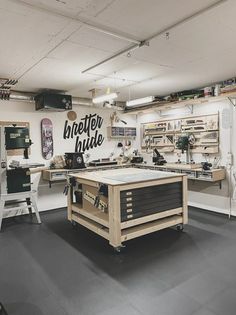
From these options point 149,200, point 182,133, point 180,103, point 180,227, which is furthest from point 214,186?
point 149,200

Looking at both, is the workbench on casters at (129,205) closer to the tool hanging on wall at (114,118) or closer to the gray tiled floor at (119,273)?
the gray tiled floor at (119,273)

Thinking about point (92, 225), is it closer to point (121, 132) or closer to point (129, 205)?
point (129, 205)

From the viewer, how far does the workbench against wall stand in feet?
16.8

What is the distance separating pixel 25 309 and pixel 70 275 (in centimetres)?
64

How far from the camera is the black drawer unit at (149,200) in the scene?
3.35m

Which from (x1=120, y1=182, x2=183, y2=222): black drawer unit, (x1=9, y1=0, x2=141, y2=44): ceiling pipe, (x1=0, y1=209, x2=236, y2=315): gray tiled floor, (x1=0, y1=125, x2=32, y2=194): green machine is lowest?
(x1=0, y1=209, x2=236, y2=315): gray tiled floor

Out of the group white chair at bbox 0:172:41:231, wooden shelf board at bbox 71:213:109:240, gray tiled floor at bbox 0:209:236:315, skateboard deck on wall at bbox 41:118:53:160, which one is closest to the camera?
gray tiled floor at bbox 0:209:236:315

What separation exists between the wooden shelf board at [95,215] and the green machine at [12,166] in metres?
1.20

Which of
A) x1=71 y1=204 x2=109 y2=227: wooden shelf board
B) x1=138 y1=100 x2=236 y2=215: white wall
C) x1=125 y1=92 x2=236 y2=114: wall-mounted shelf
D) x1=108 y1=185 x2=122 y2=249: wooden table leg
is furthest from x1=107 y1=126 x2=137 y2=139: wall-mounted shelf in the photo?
x1=108 y1=185 x2=122 y2=249: wooden table leg

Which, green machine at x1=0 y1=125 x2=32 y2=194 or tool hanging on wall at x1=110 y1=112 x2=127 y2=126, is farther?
tool hanging on wall at x1=110 y1=112 x2=127 y2=126

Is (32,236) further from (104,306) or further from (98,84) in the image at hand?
(98,84)

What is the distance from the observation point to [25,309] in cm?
221

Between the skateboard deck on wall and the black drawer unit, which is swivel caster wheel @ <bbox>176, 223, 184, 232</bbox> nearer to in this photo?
the black drawer unit

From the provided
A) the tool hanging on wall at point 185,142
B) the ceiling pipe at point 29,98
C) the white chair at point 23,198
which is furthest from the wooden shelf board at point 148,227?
the ceiling pipe at point 29,98
